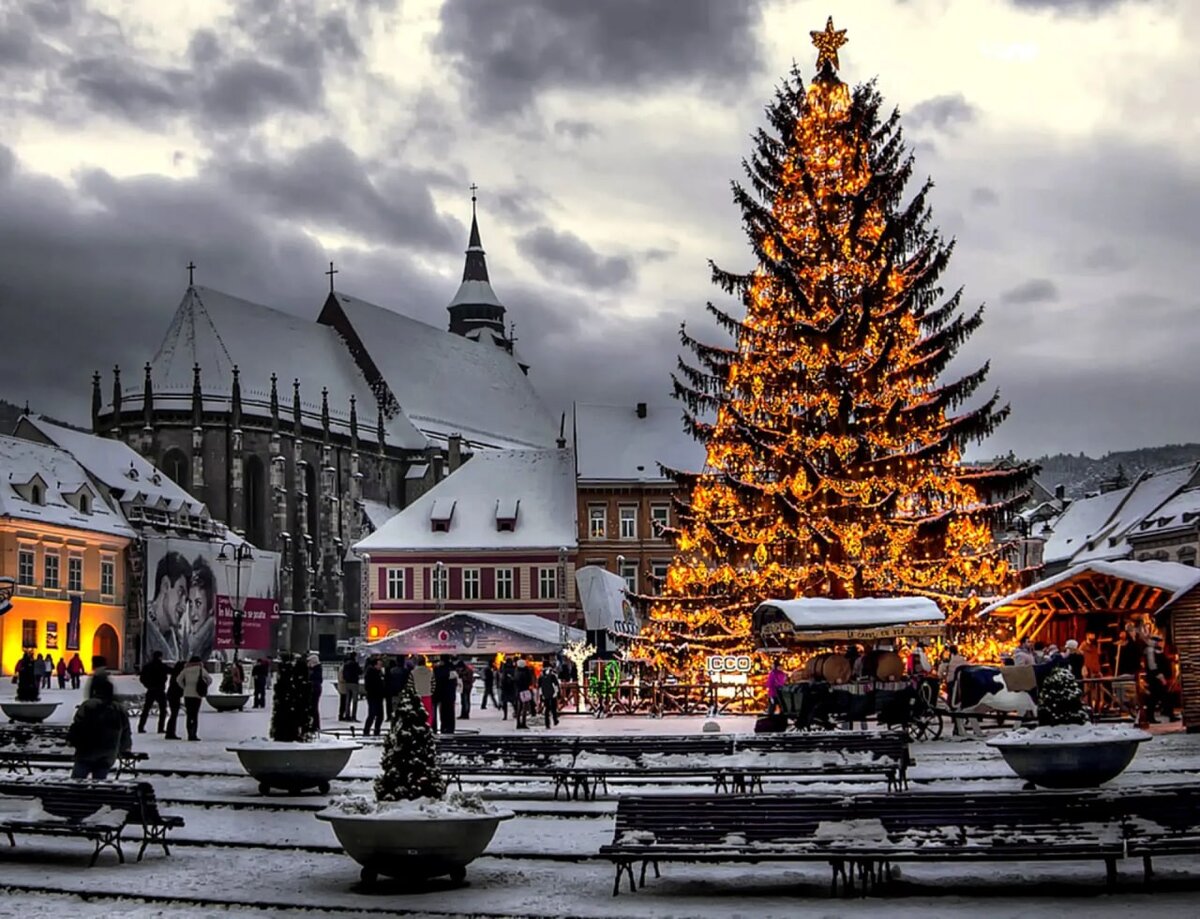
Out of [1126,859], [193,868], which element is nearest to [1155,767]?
[1126,859]

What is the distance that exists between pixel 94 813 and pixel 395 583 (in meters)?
55.2

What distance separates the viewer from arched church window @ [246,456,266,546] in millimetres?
82875

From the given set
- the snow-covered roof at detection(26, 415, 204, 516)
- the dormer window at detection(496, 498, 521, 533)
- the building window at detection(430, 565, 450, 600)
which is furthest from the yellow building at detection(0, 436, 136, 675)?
the dormer window at detection(496, 498, 521, 533)

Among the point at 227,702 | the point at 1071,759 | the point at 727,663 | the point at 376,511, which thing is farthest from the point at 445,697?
the point at 376,511

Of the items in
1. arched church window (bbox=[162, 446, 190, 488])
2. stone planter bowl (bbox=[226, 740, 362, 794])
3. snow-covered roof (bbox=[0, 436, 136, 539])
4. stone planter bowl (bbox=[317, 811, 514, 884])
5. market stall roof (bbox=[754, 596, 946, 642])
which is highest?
arched church window (bbox=[162, 446, 190, 488])

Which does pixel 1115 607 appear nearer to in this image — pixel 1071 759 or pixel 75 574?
pixel 1071 759

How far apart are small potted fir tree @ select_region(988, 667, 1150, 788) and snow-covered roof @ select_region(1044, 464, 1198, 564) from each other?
51.2 meters

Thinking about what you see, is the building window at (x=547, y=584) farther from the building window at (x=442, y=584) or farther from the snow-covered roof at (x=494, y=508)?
the building window at (x=442, y=584)

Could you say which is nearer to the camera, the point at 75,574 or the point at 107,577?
the point at 75,574

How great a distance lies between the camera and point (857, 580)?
2834cm

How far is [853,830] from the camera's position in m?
12.0

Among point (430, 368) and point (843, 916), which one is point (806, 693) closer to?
point (843, 916)

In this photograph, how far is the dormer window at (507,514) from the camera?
69.4 metres

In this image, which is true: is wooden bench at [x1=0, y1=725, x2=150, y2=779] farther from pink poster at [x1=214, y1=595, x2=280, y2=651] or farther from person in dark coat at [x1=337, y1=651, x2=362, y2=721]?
pink poster at [x1=214, y1=595, x2=280, y2=651]
